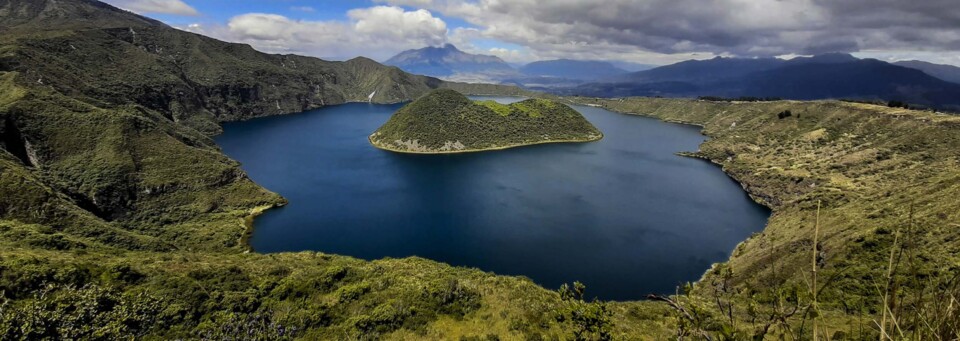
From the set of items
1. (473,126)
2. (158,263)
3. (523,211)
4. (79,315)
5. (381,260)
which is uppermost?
(473,126)

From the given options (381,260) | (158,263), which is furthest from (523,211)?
(158,263)

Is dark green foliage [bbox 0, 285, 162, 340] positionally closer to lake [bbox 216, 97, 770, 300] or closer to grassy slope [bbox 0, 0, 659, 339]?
grassy slope [bbox 0, 0, 659, 339]

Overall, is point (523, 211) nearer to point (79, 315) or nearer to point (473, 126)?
point (79, 315)

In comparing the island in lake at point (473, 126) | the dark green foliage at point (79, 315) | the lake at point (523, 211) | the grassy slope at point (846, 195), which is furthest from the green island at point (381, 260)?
the island in lake at point (473, 126)

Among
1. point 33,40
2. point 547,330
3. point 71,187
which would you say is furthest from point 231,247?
point 33,40

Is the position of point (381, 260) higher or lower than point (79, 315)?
lower

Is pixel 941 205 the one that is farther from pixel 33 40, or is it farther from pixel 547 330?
pixel 33 40

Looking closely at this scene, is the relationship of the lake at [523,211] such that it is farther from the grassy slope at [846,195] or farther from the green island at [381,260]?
the grassy slope at [846,195]

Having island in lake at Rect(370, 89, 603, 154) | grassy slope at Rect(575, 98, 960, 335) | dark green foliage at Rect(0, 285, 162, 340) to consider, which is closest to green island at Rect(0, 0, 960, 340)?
dark green foliage at Rect(0, 285, 162, 340)
